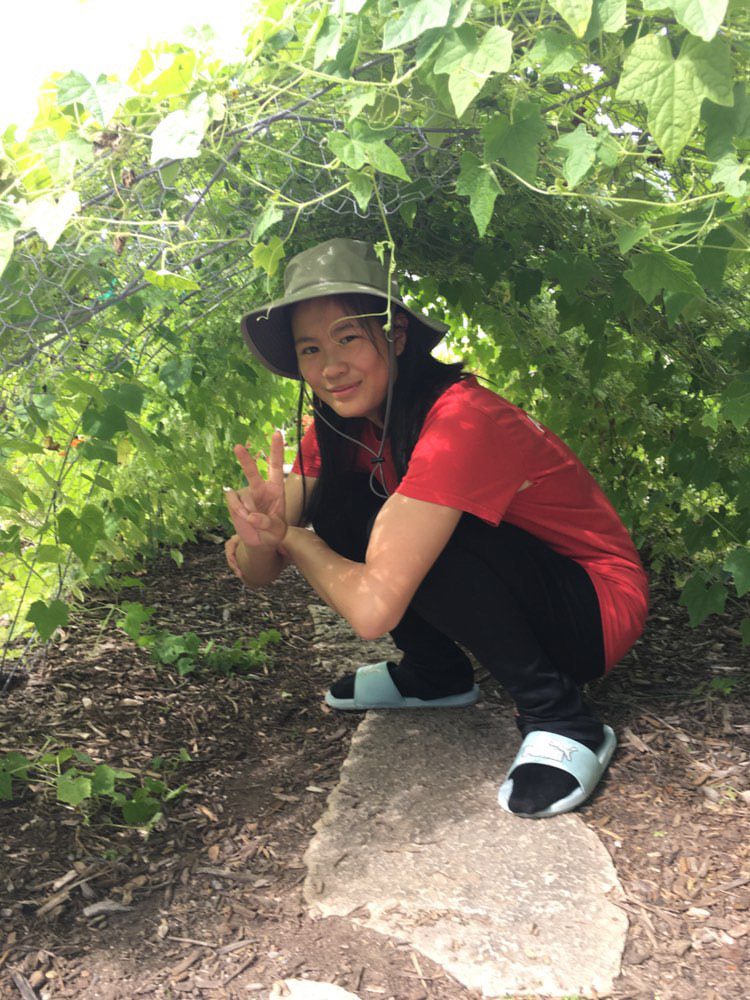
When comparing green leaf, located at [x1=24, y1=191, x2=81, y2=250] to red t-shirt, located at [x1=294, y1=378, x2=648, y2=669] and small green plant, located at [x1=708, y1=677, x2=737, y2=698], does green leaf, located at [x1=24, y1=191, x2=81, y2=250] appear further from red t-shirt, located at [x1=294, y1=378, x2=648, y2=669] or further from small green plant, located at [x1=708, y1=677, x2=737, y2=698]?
small green plant, located at [x1=708, y1=677, x2=737, y2=698]

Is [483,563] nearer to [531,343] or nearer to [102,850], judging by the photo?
[102,850]

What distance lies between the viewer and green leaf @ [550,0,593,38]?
119cm

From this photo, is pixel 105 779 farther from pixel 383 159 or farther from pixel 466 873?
pixel 383 159

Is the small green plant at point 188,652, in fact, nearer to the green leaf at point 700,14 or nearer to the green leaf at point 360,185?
the green leaf at point 360,185

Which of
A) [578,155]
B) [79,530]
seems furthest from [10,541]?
[578,155]

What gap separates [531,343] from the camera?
3.26 metres

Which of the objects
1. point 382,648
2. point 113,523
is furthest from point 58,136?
point 382,648

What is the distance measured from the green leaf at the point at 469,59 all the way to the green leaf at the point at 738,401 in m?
1.08

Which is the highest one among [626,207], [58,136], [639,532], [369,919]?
[58,136]

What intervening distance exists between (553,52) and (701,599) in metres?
1.61

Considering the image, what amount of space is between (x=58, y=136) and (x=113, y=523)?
159 centimetres

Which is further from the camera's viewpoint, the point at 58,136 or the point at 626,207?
the point at 626,207

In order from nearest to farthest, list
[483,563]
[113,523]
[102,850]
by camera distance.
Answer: [102,850]
[483,563]
[113,523]

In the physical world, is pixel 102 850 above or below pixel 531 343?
below
